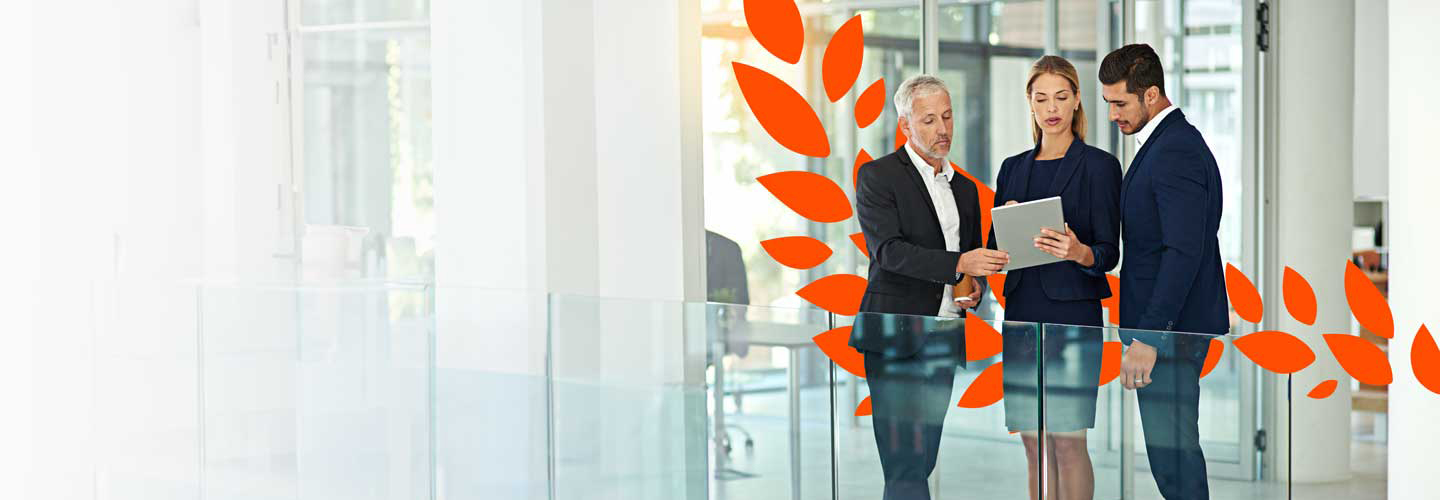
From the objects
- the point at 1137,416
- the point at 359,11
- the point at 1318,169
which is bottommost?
the point at 1137,416

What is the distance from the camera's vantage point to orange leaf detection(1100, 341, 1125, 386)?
350cm

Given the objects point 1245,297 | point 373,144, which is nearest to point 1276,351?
point 1245,297

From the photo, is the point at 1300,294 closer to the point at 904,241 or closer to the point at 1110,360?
the point at 904,241

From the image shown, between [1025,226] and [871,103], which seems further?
[871,103]

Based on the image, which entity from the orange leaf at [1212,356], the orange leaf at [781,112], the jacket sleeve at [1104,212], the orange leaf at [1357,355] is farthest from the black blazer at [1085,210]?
the orange leaf at [781,112]

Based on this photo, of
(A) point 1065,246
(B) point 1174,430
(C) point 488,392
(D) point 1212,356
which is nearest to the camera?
(D) point 1212,356

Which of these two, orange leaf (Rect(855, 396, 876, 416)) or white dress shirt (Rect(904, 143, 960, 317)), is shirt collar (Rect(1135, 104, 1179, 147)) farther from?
orange leaf (Rect(855, 396, 876, 416))

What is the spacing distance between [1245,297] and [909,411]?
2978 mm

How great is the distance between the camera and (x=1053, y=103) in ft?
12.7

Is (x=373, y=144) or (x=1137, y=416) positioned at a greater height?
(x=373, y=144)

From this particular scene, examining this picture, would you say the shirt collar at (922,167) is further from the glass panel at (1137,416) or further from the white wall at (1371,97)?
the white wall at (1371,97)
